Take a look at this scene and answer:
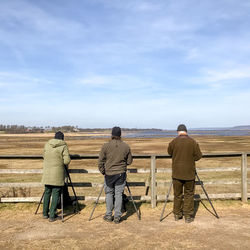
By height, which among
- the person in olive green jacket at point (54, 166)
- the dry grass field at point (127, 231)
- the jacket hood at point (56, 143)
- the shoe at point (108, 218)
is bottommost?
the dry grass field at point (127, 231)

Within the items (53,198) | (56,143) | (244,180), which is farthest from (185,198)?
(56,143)

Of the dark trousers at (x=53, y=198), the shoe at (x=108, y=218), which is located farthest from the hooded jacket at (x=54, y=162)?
the shoe at (x=108, y=218)

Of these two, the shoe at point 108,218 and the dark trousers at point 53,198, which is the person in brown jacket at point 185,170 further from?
the dark trousers at point 53,198

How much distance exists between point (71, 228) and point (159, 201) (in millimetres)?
2778

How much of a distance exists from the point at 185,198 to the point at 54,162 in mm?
3134

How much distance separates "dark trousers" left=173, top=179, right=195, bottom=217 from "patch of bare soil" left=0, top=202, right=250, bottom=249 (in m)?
0.25

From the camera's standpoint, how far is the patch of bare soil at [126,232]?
462 centimetres

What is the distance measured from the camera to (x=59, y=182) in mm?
5840

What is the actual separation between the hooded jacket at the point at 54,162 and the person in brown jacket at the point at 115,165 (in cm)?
90

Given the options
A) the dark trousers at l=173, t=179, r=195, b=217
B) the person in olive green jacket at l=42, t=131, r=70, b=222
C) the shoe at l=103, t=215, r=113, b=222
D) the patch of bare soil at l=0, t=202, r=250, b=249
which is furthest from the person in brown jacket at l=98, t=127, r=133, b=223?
the dark trousers at l=173, t=179, r=195, b=217

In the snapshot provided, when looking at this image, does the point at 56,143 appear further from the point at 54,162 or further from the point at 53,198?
the point at 53,198

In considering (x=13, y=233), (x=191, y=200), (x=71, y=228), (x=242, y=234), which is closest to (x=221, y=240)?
(x=242, y=234)

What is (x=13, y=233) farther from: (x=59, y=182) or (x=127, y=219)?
(x=127, y=219)

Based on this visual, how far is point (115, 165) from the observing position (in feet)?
18.8
